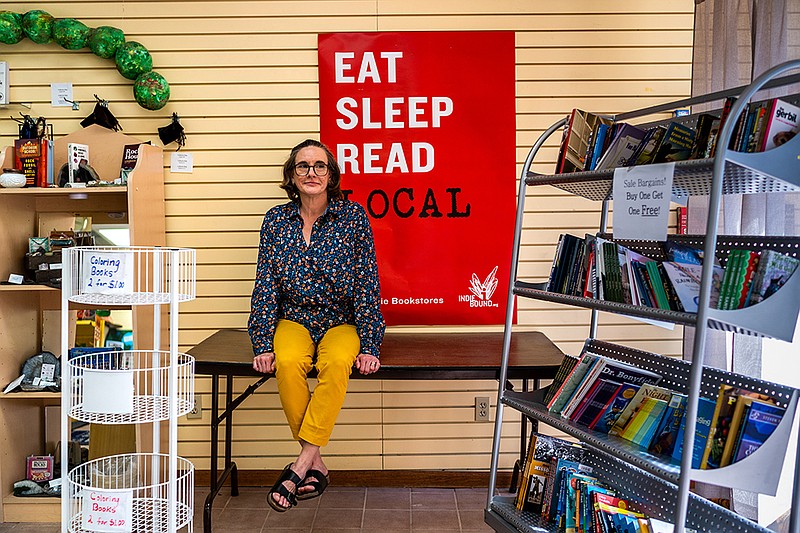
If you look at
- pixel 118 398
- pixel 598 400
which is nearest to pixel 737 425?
pixel 598 400

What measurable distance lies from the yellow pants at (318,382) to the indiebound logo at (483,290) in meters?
0.92

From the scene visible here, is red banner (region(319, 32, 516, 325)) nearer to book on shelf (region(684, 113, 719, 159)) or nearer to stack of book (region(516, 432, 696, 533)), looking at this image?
stack of book (region(516, 432, 696, 533))

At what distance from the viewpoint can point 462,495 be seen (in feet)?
12.6

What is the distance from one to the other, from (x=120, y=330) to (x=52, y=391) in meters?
2.13

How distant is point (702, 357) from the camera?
192 cm

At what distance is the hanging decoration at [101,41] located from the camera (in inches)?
148

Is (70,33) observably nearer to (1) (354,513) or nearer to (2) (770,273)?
(1) (354,513)

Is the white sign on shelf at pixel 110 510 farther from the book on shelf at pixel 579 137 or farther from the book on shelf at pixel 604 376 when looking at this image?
the book on shelf at pixel 579 137

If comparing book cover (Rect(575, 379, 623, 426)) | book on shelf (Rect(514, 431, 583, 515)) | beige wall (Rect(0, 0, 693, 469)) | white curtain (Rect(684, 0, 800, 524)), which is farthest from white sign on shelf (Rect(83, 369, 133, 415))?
white curtain (Rect(684, 0, 800, 524))

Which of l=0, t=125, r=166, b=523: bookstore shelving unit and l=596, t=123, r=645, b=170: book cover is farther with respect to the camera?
l=0, t=125, r=166, b=523: bookstore shelving unit

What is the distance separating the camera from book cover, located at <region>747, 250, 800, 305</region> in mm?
1940

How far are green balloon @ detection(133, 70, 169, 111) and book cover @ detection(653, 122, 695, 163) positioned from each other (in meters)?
2.73

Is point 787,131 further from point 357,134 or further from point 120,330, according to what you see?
point 120,330

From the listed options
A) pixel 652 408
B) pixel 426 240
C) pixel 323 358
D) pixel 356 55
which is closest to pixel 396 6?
pixel 356 55
